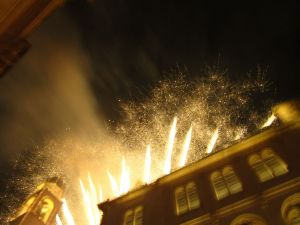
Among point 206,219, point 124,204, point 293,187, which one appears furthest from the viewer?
point 124,204

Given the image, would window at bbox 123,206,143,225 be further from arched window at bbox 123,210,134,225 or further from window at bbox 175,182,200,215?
window at bbox 175,182,200,215

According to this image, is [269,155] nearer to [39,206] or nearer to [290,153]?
[290,153]

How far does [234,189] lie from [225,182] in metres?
1.25


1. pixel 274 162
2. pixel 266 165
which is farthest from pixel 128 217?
pixel 274 162

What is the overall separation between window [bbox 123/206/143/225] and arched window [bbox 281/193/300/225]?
963 cm

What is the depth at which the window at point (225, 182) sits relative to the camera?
69.9 ft

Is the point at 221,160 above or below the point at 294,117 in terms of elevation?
below

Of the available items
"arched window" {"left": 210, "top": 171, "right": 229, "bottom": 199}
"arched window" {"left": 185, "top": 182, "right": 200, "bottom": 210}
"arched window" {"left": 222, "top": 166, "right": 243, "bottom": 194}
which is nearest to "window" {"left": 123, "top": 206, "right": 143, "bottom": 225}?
"arched window" {"left": 185, "top": 182, "right": 200, "bottom": 210}

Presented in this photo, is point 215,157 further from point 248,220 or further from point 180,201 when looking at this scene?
point 248,220

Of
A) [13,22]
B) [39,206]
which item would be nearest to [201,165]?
[13,22]

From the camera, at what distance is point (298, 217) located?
17.0 m

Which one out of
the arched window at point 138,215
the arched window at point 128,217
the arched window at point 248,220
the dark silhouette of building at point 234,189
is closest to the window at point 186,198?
the dark silhouette of building at point 234,189

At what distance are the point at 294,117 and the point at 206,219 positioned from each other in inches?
386

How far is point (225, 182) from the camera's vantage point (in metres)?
22.4
